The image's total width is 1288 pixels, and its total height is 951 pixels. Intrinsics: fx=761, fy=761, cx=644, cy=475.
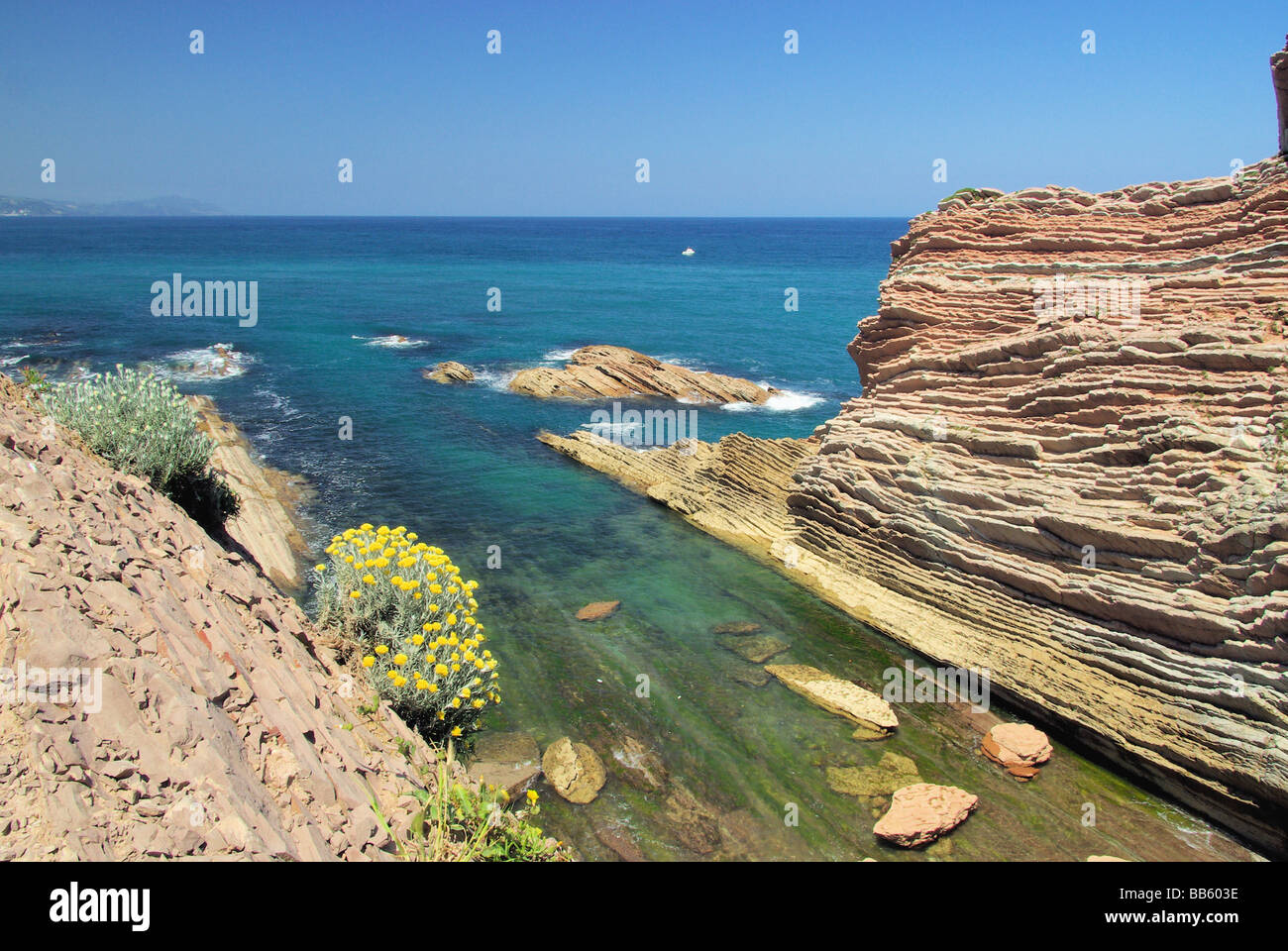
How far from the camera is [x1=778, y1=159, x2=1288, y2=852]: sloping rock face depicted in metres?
13.5

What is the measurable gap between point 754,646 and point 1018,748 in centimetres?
588

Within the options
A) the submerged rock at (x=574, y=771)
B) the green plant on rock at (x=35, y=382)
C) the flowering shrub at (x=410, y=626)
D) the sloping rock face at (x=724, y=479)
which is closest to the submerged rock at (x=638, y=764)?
the submerged rock at (x=574, y=771)

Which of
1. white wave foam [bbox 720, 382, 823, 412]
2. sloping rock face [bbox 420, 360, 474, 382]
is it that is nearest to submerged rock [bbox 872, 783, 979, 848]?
white wave foam [bbox 720, 382, 823, 412]

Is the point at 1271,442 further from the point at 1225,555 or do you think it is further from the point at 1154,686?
the point at 1154,686

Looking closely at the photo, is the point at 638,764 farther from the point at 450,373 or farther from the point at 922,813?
the point at 450,373

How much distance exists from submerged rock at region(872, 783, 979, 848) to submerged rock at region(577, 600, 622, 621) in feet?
27.6

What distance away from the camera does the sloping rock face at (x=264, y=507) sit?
19.3 metres

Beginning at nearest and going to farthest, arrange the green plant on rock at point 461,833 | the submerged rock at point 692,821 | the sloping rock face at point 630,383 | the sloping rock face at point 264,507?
the green plant on rock at point 461,833, the submerged rock at point 692,821, the sloping rock face at point 264,507, the sloping rock face at point 630,383

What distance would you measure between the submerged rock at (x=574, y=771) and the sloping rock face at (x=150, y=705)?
3513 mm

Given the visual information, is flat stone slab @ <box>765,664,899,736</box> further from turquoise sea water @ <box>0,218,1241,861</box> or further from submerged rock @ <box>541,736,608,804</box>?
submerged rock @ <box>541,736,608,804</box>

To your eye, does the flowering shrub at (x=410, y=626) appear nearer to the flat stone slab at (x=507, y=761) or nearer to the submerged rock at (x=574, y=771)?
the flat stone slab at (x=507, y=761)

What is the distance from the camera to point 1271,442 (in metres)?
14.4

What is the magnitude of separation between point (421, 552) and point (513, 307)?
6387 cm

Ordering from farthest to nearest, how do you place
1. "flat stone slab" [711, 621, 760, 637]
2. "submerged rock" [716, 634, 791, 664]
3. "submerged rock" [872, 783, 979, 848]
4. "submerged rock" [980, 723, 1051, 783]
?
"flat stone slab" [711, 621, 760, 637]
"submerged rock" [716, 634, 791, 664]
"submerged rock" [980, 723, 1051, 783]
"submerged rock" [872, 783, 979, 848]
